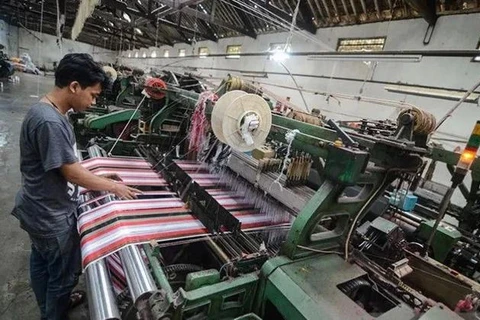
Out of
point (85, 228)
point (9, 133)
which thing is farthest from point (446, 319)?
point (9, 133)

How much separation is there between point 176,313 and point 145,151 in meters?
2.41

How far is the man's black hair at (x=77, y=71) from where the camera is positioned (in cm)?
130

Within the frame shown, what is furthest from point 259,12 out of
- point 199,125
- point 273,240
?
point 273,240

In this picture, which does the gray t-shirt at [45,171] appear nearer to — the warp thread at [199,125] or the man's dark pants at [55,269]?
the man's dark pants at [55,269]

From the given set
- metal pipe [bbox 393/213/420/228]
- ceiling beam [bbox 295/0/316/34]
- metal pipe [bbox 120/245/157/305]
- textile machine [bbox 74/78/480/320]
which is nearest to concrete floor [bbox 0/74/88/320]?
textile machine [bbox 74/78/480/320]

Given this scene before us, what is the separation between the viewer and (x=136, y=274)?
127 centimetres

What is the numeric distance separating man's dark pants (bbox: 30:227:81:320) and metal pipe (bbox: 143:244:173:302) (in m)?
0.47

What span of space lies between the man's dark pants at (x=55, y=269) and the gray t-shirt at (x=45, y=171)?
79 millimetres

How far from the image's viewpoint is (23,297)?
198 centimetres

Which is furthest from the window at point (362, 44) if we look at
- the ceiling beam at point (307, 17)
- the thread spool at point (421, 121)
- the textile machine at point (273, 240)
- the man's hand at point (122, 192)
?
the man's hand at point (122, 192)

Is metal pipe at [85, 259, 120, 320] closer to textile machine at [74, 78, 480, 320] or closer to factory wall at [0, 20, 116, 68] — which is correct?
textile machine at [74, 78, 480, 320]

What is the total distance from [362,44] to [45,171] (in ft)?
24.0

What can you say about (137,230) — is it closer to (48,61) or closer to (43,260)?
(43,260)

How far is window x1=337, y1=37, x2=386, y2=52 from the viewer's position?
A: 634cm
